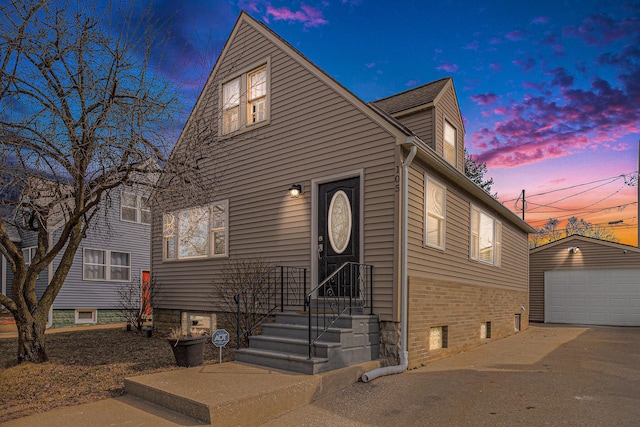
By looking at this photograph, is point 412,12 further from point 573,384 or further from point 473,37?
point 573,384

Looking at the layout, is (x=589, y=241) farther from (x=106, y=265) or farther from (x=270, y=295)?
(x=106, y=265)

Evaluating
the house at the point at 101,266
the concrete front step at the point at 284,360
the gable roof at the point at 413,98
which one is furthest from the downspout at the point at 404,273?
the house at the point at 101,266

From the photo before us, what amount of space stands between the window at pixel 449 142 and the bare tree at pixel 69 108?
654 cm

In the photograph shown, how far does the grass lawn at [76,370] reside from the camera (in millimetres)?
5250

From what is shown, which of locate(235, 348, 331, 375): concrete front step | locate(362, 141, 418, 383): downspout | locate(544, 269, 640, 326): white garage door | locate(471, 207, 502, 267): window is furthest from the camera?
locate(544, 269, 640, 326): white garage door

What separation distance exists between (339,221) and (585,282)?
1388cm

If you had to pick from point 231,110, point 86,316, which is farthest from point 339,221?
point 86,316

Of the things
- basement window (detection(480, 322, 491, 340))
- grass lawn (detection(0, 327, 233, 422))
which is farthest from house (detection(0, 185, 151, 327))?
basement window (detection(480, 322, 491, 340))

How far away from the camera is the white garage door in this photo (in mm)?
16266

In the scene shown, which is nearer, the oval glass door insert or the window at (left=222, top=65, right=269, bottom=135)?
the oval glass door insert

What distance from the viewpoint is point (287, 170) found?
8.82 metres

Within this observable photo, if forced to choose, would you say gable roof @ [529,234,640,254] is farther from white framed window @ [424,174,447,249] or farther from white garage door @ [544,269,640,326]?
white framed window @ [424,174,447,249]

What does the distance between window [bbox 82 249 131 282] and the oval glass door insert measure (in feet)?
40.7

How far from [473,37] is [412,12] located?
1.70 meters
